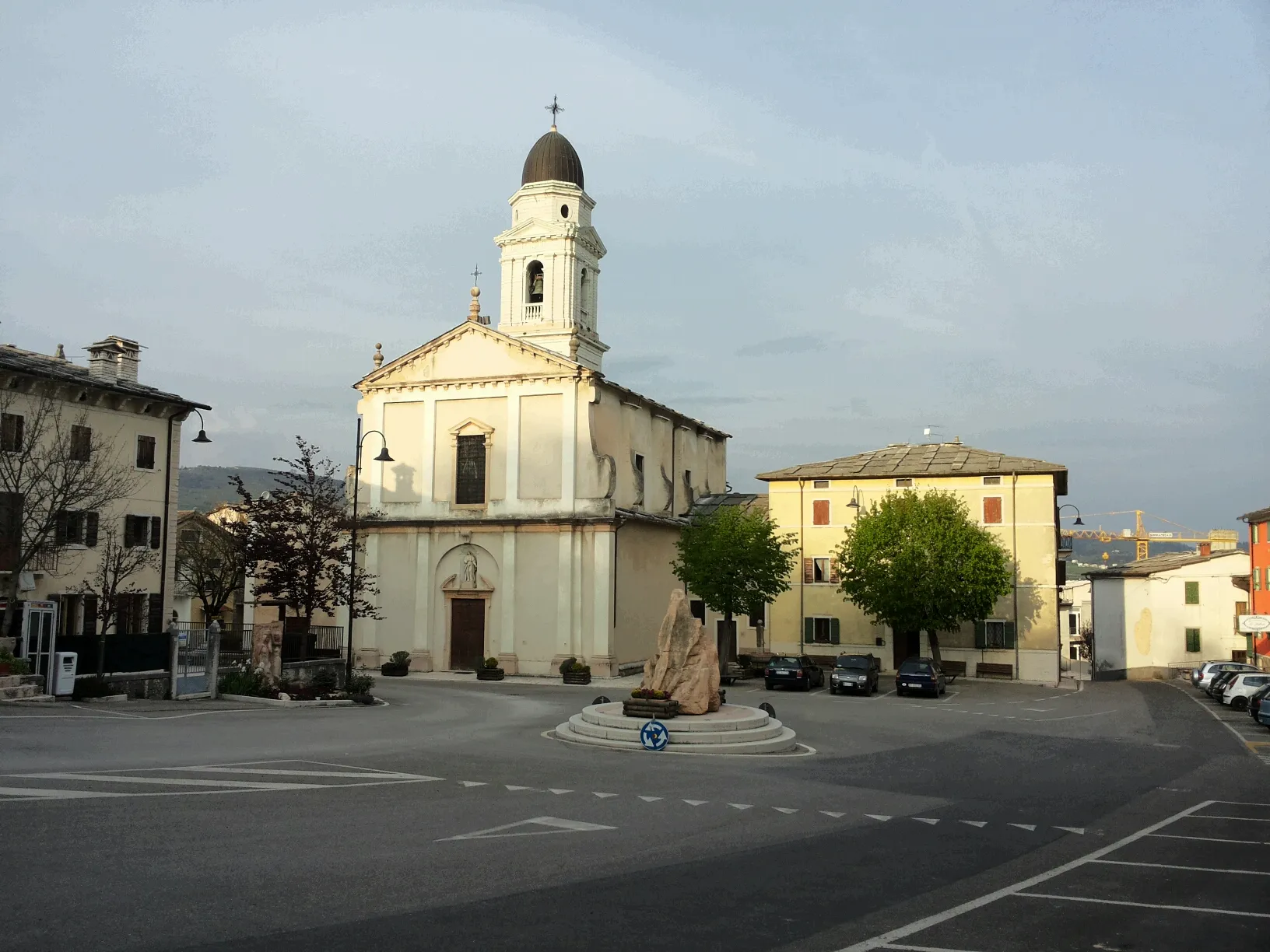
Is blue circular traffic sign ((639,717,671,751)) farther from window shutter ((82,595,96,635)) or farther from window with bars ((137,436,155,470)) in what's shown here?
window with bars ((137,436,155,470))

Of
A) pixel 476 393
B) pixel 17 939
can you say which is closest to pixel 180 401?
pixel 476 393

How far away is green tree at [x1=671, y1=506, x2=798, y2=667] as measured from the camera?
43281 millimetres

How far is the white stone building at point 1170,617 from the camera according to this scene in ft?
181

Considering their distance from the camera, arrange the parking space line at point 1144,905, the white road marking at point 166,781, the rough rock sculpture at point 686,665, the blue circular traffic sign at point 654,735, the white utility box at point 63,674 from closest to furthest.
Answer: the parking space line at point 1144,905
the white road marking at point 166,781
the blue circular traffic sign at point 654,735
the rough rock sculpture at point 686,665
the white utility box at point 63,674

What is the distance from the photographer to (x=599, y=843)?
39.7 feet

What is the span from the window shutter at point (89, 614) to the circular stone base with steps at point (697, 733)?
1900 cm

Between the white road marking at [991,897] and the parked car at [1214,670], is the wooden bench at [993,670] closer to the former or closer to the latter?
the parked car at [1214,670]

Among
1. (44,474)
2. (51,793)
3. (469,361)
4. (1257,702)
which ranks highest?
(469,361)

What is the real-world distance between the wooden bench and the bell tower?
862 inches

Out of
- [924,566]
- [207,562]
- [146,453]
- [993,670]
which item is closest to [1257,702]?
[924,566]

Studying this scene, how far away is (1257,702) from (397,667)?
30835 millimetres

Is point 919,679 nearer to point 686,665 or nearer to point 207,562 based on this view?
point 686,665

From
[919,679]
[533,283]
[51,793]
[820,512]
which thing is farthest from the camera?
[533,283]

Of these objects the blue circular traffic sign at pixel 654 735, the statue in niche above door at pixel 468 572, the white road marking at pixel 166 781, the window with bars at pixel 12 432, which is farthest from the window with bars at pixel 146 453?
the blue circular traffic sign at pixel 654 735
